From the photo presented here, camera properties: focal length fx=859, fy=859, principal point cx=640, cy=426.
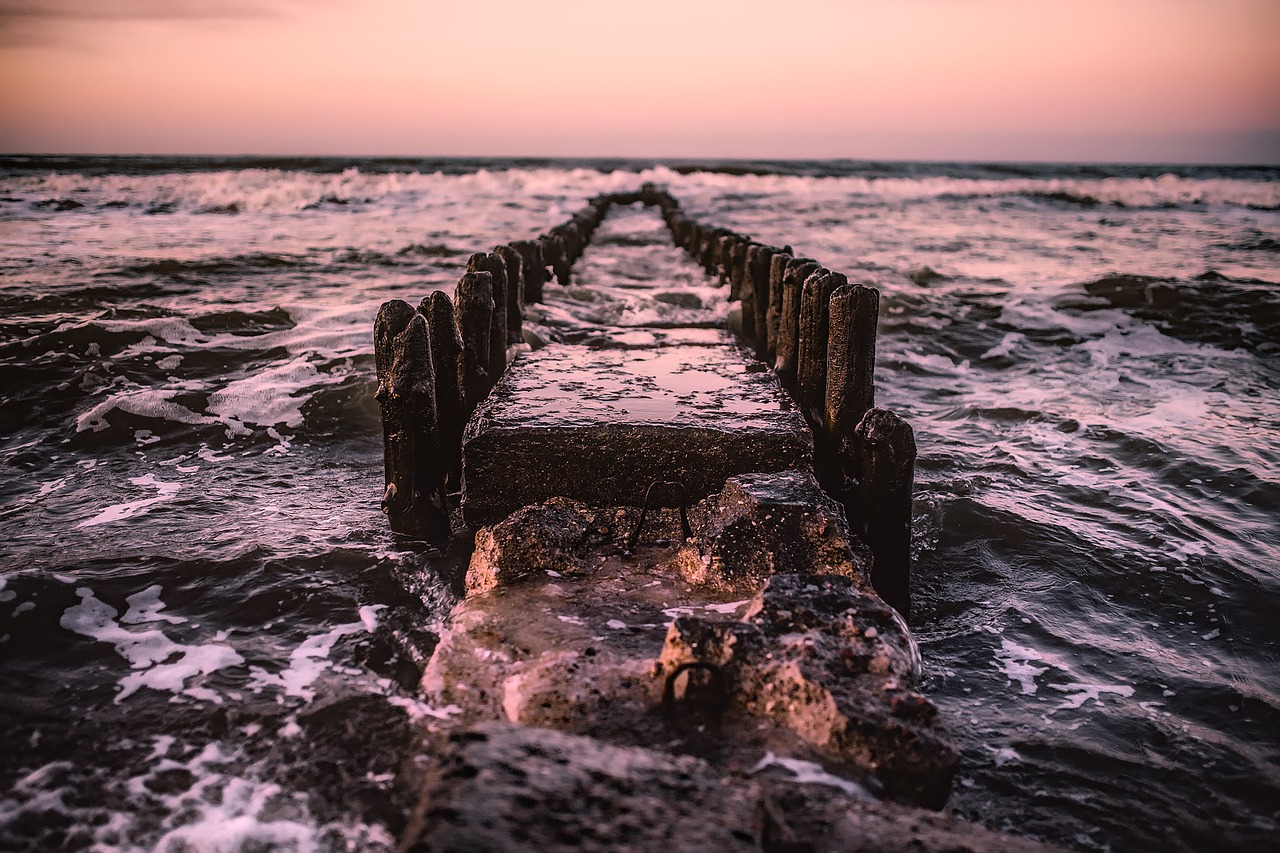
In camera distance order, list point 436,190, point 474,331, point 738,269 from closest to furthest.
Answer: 1. point 474,331
2. point 738,269
3. point 436,190

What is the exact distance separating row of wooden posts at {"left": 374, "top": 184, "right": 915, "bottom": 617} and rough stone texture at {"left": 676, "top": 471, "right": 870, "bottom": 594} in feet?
1.05

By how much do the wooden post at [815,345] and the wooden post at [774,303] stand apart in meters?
1.17

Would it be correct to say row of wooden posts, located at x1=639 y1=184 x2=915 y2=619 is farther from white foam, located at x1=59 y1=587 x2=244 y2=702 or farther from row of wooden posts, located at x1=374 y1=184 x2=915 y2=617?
white foam, located at x1=59 y1=587 x2=244 y2=702

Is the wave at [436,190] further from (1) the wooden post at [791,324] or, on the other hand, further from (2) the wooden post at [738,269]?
(1) the wooden post at [791,324]

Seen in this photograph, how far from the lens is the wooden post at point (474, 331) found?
15.8 feet

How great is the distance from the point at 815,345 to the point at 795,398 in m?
0.58

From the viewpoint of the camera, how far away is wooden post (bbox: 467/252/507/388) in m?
5.46

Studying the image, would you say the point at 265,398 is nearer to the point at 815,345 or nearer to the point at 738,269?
the point at 738,269

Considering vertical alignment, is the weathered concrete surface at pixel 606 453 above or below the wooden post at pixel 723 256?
below

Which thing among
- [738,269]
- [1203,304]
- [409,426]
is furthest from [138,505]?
[1203,304]

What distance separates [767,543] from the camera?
11.2 ft

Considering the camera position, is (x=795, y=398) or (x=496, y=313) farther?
(x=496, y=313)

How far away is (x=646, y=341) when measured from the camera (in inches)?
241

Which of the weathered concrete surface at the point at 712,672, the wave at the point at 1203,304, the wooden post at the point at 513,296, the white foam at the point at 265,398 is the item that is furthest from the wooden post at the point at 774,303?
the wave at the point at 1203,304
